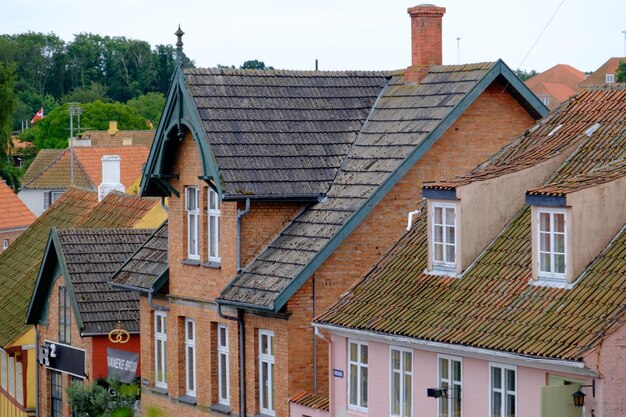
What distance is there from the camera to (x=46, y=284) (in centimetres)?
3975

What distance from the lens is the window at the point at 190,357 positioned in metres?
32.0

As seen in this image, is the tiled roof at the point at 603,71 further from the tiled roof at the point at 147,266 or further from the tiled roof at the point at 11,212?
the tiled roof at the point at 147,266

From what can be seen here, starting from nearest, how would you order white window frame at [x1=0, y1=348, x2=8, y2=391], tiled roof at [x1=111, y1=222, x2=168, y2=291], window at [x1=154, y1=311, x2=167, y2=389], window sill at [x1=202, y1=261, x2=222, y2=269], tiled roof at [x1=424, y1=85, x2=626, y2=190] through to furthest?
tiled roof at [x1=424, y1=85, x2=626, y2=190], window sill at [x1=202, y1=261, x2=222, y2=269], tiled roof at [x1=111, y1=222, x2=168, y2=291], window at [x1=154, y1=311, x2=167, y2=389], white window frame at [x1=0, y1=348, x2=8, y2=391]

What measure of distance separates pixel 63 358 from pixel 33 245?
9.29m

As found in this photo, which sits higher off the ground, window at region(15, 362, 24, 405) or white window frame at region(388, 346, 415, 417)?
white window frame at region(388, 346, 415, 417)

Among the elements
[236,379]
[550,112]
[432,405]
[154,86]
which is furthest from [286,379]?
[154,86]

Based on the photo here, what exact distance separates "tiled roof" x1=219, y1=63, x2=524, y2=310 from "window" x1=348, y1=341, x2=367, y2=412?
168 centimetres

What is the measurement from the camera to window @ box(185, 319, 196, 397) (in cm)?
3203

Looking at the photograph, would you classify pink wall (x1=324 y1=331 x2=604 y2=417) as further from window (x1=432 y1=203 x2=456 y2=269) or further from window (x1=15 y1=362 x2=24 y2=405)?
window (x1=15 y1=362 x2=24 y2=405)

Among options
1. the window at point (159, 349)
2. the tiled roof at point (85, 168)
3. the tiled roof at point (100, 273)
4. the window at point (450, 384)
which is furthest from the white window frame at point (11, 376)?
the tiled roof at point (85, 168)

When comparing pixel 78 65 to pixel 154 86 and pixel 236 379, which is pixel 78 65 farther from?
pixel 236 379

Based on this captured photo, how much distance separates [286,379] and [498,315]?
5.67m

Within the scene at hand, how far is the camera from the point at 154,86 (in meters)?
174

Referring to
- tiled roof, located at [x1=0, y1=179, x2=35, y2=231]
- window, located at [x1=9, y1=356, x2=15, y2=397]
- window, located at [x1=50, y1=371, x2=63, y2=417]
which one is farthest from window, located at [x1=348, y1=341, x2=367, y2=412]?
tiled roof, located at [x1=0, y1=179, x2=35, y2=231]
